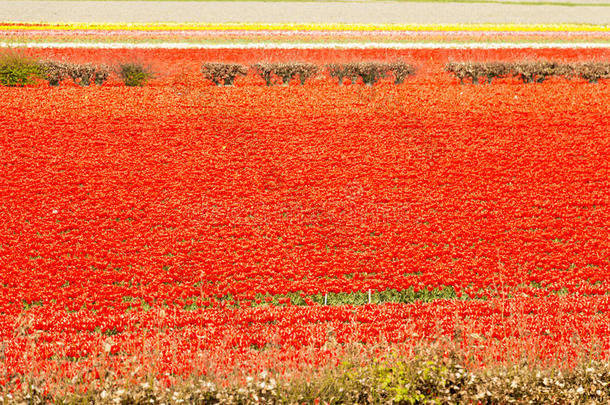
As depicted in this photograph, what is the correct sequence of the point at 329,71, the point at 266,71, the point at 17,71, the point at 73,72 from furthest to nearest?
the point at 329,71 < the point at 266,71 < the point at 73,72 < the point at 17,71

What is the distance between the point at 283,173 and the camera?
1354 centimetres

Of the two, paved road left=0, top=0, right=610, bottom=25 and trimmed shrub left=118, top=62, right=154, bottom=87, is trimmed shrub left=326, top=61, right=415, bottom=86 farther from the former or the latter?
paved road left=0, top=0, right=610, bottom=25

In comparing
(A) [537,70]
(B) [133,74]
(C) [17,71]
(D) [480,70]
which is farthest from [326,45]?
(C) [17,71]

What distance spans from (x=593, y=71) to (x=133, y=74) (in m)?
18.2

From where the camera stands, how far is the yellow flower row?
37.5 meters

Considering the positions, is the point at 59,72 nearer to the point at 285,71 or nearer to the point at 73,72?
the point at 73,72

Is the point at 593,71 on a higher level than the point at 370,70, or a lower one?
higher

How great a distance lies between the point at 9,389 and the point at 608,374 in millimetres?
5809

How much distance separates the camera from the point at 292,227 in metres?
11.2

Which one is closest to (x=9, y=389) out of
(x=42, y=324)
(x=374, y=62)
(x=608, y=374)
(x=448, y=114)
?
(x=42, y=324)

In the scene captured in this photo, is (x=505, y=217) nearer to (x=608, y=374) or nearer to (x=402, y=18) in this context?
(x=608, y=374)

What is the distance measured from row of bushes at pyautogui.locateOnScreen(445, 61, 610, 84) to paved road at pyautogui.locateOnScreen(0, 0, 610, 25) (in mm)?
21777

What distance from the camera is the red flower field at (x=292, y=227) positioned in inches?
287

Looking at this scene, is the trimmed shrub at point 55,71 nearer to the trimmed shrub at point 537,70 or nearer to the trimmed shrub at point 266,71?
the trimmed shrub at point 266,71
